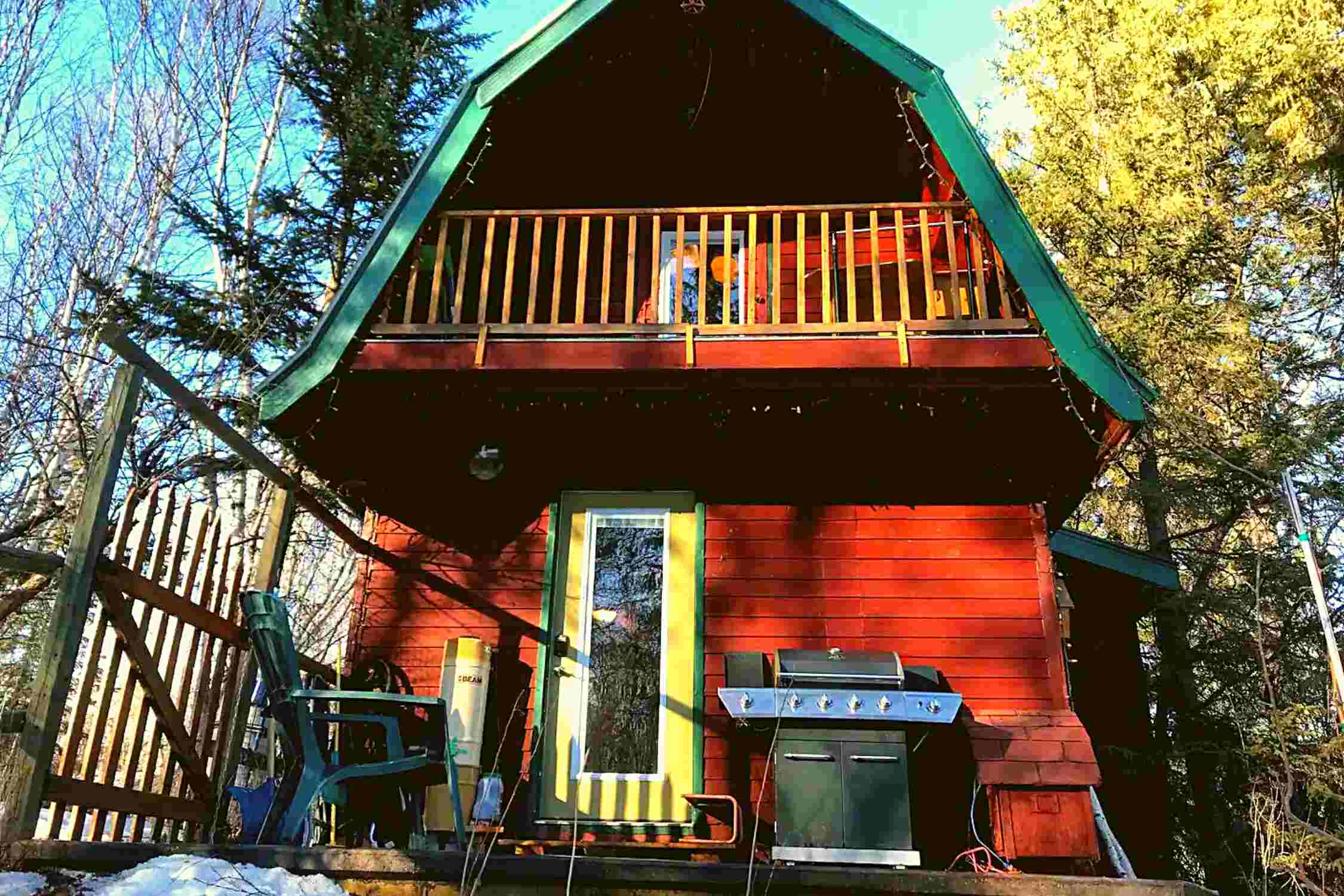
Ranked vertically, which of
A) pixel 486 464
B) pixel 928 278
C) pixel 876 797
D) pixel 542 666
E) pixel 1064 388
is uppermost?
pixel 928 278

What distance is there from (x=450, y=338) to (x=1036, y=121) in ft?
41.2

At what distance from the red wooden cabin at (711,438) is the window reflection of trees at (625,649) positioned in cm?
2

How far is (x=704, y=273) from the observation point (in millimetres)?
6820

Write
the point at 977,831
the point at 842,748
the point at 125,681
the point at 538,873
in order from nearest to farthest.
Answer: the point at 538,873 → the point at 125,681 → the point at 842,748 → the point at 977,831

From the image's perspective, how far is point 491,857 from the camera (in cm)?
420

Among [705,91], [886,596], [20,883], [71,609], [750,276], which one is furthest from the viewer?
[705,91]


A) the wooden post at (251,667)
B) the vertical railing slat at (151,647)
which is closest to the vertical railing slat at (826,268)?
the wooden post at (251,667)

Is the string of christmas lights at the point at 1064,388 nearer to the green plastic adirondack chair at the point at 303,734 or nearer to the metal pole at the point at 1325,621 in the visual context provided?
the green plastic adirondack chair at the point at 303,734

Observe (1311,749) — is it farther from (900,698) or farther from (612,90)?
(612,90)

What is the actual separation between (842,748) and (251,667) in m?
3.28

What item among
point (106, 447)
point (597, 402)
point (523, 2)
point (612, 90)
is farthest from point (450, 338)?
point (523, 2)

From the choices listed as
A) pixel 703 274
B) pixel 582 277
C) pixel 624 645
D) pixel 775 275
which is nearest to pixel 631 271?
pixel 582 277

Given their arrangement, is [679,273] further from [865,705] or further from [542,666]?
[865,705]

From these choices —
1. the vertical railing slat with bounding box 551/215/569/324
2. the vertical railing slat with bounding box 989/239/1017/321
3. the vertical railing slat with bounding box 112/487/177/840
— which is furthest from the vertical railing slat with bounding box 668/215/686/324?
the vertical railing slat with bounding box 112/487/177/840
